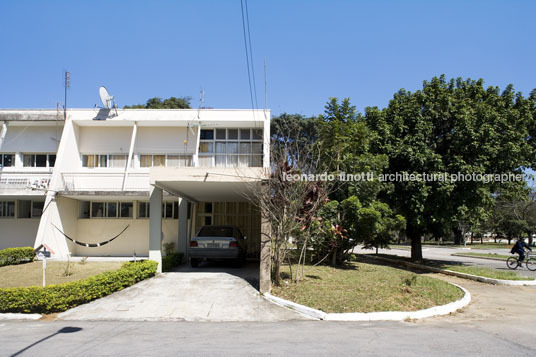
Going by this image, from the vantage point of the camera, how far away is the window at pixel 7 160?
2022cm

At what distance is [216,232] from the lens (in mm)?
14062

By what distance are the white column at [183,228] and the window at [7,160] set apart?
9806 millimetres

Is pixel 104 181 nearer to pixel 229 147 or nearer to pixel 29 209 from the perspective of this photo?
pixel 29 209

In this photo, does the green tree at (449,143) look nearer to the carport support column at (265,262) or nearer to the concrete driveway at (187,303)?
the carport support column at (265,262)

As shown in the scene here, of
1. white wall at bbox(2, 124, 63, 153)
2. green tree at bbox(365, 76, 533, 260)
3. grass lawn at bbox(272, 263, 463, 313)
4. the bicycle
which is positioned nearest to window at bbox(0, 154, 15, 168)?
white wall at bbox(2, 124, 63, 153)

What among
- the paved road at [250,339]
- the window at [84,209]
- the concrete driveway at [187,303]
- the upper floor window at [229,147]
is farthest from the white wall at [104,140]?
the paved road at [250,339]

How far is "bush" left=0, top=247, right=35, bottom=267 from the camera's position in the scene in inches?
611

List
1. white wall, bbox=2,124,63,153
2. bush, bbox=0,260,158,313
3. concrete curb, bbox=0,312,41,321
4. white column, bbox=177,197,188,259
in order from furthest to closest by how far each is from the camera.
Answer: white wall, bbox=2,124,63,153 → white column, bbox=177,197,188,259 → bush, bbox=0,260,158,313 → concrete curb, bbox=0,312,41,321

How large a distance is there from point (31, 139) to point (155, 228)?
11594 millimetres

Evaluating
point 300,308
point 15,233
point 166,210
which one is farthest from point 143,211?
point 300,308

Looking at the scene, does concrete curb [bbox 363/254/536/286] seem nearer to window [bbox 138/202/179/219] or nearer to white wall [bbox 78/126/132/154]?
window [bbox 138/202/179/219]

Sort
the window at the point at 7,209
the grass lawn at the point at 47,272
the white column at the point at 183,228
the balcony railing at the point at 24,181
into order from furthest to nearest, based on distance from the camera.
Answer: the window at the point at 7,209, the balcony railing at the point at 24,181, the white column at the point at 183,228, the grass lawn at the point at 47,272

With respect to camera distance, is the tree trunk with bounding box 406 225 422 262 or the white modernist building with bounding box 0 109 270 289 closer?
the white modernist building with bounding box 0 109 270 289

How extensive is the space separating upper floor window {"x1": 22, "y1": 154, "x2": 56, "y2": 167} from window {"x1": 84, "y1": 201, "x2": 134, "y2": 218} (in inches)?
104
